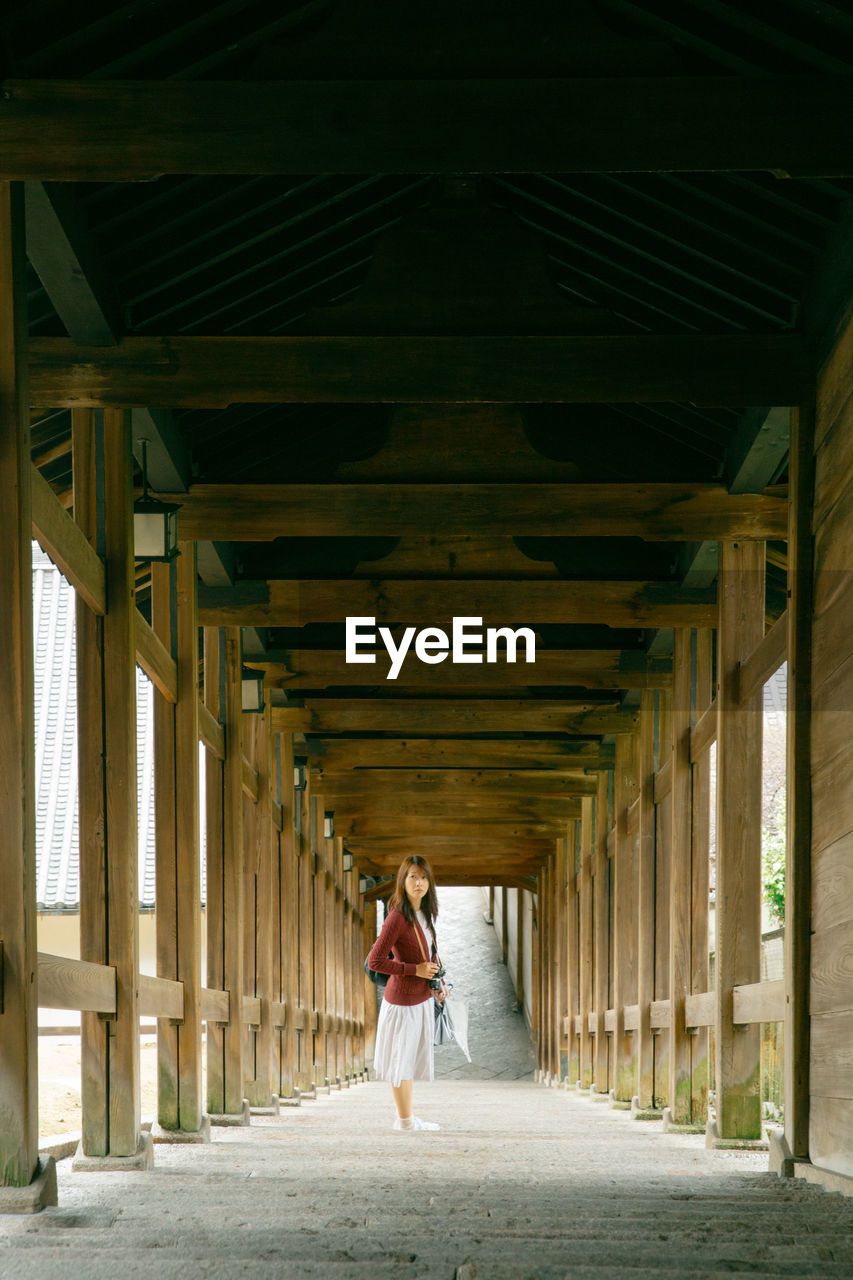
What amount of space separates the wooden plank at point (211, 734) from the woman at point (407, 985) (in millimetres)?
1485

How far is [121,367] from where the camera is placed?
5.42 metres

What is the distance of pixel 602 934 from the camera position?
14125 mm

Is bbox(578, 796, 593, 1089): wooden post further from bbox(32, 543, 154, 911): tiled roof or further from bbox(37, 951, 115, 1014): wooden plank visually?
bbox(37, 951, 115, 1014): wooden plank

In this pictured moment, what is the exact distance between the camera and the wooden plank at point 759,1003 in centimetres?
586

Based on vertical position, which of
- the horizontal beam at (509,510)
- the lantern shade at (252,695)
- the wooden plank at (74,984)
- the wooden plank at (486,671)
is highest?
the horizontal beam at (509,510)

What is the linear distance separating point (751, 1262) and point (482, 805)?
1339 cm

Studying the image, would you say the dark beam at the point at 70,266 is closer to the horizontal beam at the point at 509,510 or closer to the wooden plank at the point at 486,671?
the horizontal beam at the point at 509,510

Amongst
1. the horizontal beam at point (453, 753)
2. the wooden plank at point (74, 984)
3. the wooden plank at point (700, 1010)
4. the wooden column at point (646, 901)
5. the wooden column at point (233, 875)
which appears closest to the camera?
the wooden plank at point (74, 984)

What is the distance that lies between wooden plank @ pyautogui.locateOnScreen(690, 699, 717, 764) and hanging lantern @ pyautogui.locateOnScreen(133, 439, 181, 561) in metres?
3.19

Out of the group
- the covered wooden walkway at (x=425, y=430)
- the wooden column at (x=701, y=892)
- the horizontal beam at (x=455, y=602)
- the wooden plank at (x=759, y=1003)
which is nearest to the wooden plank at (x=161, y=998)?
the covered wooden walkway at (x=425, y=430)

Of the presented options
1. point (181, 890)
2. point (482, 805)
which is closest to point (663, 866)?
point (181, 890)

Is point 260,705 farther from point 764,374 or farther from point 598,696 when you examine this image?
point 764,374

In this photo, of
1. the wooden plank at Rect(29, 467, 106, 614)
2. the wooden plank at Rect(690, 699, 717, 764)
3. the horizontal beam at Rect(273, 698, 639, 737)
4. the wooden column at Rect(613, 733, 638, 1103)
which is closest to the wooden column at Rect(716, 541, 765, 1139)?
the wooden plank at Rect(690, 699, 717, 764)

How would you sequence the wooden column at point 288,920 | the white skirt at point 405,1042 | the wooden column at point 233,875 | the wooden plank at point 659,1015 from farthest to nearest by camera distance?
the wooden column at point 288,920 < the wooden plank at point 659,1015 < the wooden column at point 233,875 < the white skirt at point 405,1042
